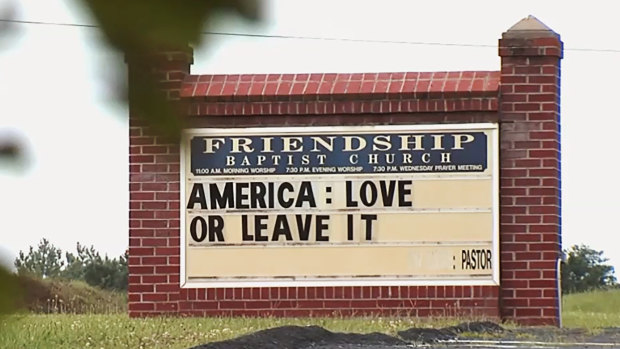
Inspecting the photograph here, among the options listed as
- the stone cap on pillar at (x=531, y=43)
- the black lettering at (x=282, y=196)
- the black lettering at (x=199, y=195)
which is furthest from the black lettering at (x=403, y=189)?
the black lettering at (x=199, y=195)

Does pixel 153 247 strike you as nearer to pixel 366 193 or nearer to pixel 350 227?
pixel 350 227

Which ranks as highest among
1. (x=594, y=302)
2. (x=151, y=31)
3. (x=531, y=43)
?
(x=531, y=43)

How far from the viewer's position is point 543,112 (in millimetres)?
16984

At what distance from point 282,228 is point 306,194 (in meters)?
0.51

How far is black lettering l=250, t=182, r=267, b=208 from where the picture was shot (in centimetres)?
1705

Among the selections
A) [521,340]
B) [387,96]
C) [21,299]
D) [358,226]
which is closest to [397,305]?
[358,226]

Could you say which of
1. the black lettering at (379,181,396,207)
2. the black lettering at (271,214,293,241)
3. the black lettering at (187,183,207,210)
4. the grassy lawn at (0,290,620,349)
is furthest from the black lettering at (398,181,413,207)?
the black lettering at (187,183,207,210)

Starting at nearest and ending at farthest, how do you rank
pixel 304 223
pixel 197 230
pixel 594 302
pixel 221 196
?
pixel 304 223, pixel 221 196, pixel 197 230, pixel 594 302

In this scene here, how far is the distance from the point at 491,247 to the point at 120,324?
519 cm

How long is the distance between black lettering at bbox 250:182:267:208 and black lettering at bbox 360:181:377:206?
45.8 inches

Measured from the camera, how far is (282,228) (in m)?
17.1

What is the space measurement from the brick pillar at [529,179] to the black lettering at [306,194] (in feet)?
7.45

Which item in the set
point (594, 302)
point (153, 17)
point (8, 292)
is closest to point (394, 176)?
point (594, 302)

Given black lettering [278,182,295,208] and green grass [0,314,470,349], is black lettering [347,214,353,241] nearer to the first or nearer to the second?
black lettering [278,182,295,208]
